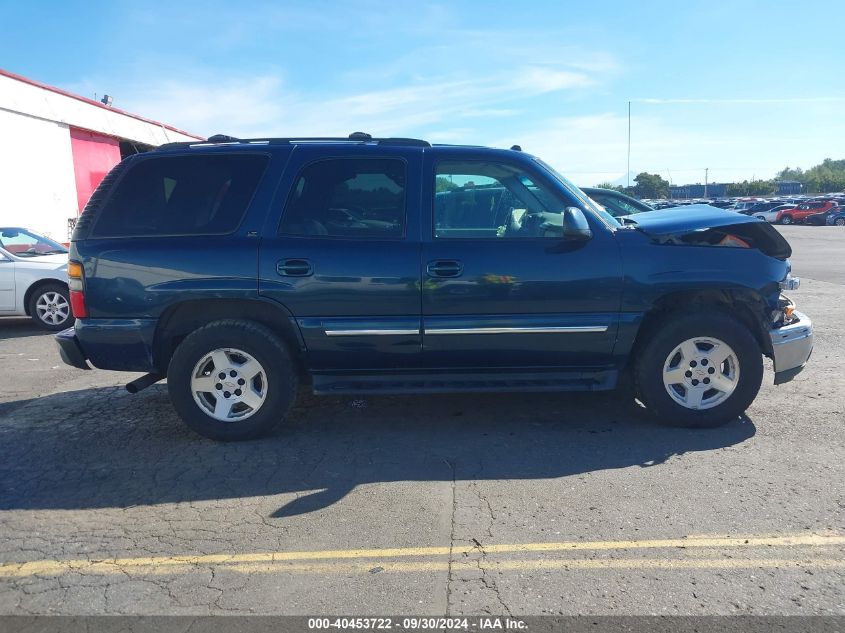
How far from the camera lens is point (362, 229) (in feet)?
16.6

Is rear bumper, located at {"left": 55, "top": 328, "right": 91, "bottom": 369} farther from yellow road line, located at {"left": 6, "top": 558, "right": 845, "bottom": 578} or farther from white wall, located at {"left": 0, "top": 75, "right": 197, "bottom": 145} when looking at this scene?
white wall, located at {"left": 0, "top": 75, "right": 197, "bottom": 145}

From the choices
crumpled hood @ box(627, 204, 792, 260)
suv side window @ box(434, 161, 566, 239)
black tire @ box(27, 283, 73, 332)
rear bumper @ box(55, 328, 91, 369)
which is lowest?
black tire @ box(27, 283, 73, 332)

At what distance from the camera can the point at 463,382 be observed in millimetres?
5102

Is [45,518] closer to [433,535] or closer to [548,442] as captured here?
[433,535]

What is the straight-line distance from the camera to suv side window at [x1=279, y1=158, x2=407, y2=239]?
16.6 feet

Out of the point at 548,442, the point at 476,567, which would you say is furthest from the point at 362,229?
the point at 476,567

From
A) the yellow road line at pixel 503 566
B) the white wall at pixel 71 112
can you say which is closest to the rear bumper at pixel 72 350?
the yellow road line at pixel 503 566

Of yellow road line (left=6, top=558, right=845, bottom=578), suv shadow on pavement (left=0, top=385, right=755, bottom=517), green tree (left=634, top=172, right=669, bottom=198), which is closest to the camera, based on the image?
yellow road line (left=6, top=558, right=845, bottom=578)

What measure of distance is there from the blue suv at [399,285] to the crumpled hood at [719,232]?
0.05 feet

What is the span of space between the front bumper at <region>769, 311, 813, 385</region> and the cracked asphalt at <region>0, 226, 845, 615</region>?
0.40 meters

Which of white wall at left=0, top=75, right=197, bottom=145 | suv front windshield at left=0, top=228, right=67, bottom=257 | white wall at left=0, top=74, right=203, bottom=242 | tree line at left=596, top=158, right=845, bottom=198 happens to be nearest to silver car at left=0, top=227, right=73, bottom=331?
suv front windshield at left=0, top=228, right=67, bottom=257

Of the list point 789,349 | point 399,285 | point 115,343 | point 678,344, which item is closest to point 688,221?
point 678,344

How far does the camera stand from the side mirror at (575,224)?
4820 millimetres

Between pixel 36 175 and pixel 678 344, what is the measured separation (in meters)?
16.6
